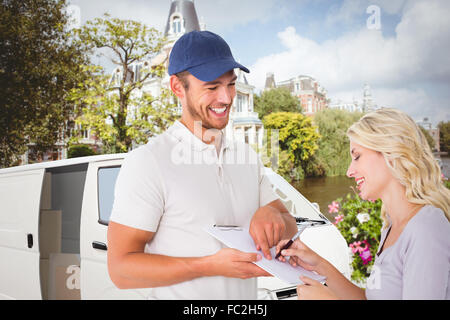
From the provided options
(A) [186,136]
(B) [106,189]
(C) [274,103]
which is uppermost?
(C) [274,103]

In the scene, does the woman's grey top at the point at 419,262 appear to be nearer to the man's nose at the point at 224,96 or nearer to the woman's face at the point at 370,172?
the woman's face at the point at 370,172

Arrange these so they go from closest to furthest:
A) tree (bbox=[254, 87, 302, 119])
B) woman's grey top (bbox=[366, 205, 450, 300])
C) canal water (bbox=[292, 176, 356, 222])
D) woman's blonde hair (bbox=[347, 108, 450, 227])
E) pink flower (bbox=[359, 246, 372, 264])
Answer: woman's grey top (bbox=[366, 205, 450, 300]) < woman's blonde hair (bbox=[347, 108, 450, 227]) < pink flower (bbox=[359, 246, 372, 264]) < canal water (bbox=[292, 176, 356, 222]) < tree (bbox=[254, 87, 302, 119])

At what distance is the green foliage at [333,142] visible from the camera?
14.1 meters

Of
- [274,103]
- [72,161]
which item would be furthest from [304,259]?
[274,103]

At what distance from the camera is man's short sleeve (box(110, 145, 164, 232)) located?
32.0 inches

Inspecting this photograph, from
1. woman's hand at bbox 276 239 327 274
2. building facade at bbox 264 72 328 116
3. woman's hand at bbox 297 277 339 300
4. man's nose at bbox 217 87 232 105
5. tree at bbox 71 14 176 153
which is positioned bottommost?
woman's hand at bbox 297 277 339 300

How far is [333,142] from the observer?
15.2m

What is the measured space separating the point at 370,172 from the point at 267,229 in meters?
0.28

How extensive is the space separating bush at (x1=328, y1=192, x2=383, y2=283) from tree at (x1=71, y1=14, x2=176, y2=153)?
18.6 feet

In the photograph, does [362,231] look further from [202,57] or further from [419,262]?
[202,57]

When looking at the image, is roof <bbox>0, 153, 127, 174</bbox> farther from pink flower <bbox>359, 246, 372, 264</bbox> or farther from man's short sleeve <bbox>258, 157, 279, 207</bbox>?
pink flower <bbox>359, 246, 372, 264</bbox>

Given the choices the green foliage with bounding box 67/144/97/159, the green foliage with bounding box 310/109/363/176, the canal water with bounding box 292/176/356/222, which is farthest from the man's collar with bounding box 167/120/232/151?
the green foliage with bounding box 310/109/363/176
